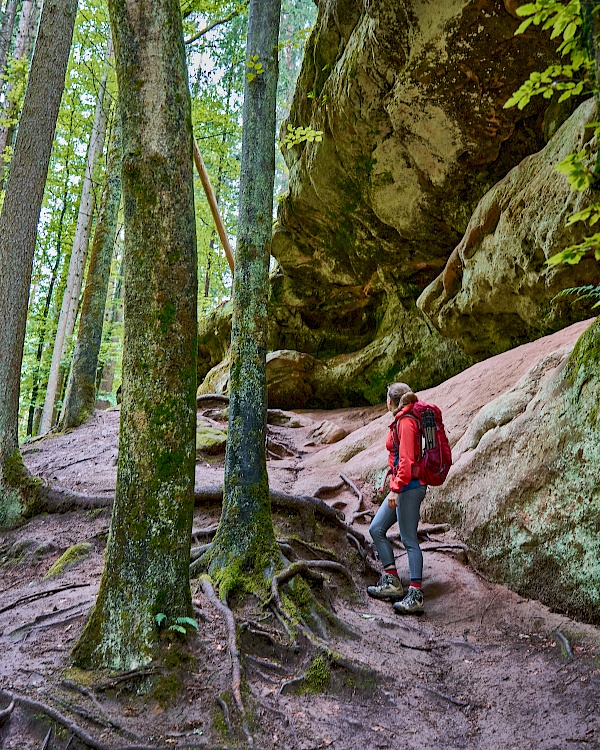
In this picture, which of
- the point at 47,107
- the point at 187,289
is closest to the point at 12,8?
the point at 47,107

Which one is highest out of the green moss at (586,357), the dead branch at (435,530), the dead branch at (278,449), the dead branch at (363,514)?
the green moss at (586,357)

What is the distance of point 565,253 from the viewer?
238 centimetres

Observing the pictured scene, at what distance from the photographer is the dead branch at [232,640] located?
3420 mm

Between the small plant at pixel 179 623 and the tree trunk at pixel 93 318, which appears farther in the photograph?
the tree trunk at pixel 93 318

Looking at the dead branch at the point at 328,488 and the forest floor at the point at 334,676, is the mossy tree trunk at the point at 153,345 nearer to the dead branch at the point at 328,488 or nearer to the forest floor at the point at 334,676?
the forest floor at the point at 334,676

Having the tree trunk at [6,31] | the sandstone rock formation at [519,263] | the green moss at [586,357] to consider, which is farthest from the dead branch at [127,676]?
the tree trunk at [6,31]

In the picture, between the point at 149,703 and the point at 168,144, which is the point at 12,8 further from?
the point at 149,703

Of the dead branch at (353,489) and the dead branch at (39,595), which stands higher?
the dead branch at (353,489)

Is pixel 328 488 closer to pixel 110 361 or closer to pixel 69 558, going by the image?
pixel 69 558

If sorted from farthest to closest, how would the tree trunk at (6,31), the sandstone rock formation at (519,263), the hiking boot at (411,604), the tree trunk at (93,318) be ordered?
the tree trunk at (6,31) < the tree trunk at (93,318) < the sandstone rock formation at (519,263) < the hiking boot at (411,604)

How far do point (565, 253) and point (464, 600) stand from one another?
4.38m

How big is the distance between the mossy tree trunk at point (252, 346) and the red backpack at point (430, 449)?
176 centimetres

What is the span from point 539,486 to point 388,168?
9329 millimetres

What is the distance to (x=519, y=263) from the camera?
947 cm
